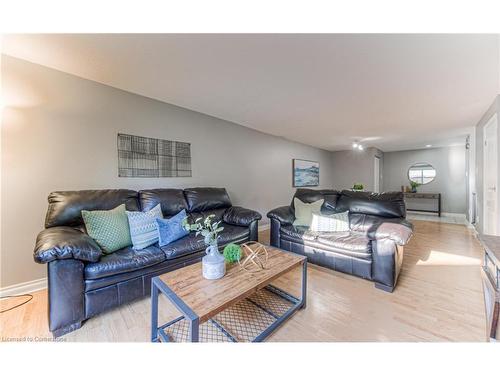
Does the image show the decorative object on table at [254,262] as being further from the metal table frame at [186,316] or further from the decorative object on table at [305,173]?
the decorative object on table at [305,173]

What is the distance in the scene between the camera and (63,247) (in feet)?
4.55

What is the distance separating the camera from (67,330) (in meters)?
1.44

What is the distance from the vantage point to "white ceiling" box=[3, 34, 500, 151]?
1.58 m

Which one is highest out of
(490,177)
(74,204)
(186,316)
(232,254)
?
(490,177)

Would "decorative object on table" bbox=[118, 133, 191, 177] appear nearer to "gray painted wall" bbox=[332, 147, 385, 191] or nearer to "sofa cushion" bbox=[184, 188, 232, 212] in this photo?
"sofa cushion" bbox=[184, 188, 232, 212]

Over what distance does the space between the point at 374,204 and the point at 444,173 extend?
5695 millimetres

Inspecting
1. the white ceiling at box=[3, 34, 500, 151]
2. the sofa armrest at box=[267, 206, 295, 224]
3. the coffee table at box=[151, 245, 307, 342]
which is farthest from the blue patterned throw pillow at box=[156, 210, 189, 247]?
the white ceiling at box=[3, 34, 500, 151]

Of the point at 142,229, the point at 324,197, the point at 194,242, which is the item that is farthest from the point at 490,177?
the point at 142,229

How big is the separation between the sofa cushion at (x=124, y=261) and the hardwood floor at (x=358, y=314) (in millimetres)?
371

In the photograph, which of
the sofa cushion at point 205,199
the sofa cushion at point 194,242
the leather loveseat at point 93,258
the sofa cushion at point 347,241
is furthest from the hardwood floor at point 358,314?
the sofa cushion at point 205,199

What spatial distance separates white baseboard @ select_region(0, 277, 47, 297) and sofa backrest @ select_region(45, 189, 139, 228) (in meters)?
0.71

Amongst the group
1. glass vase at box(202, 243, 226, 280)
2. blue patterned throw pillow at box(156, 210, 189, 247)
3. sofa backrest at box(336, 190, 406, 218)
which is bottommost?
glass vase at box(202, 243, 226, 280)

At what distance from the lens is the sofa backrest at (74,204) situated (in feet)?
5.99

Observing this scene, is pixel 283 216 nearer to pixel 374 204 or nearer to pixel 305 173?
pixel 374 204
